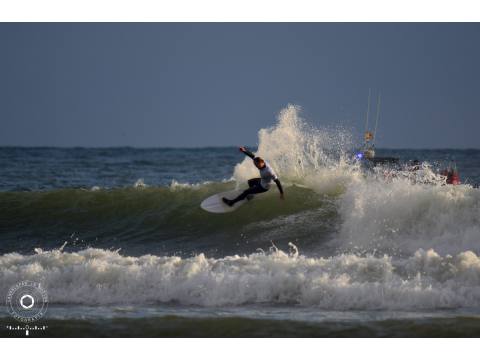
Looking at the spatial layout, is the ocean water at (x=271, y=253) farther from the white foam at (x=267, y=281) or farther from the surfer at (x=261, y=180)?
the surfer at (x=261, y=180)

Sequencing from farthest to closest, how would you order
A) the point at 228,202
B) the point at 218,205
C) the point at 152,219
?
the point at 152,219 < the point at 218,205 < the point at 228,202

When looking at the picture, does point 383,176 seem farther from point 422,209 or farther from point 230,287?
point 230,287

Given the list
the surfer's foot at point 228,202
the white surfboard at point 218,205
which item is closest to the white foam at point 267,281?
the surfer's foot at point 228,202

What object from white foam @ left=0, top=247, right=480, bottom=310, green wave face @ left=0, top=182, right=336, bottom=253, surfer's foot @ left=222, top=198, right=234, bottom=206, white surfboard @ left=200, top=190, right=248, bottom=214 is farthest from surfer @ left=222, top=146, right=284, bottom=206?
white foam @ left=0, top=247, right=480, bottom=310

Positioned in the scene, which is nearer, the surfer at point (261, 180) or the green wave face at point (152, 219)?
the surfer at point (261, 180)

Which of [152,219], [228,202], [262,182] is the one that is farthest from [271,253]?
[152,219]

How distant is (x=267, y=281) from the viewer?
1049 cm

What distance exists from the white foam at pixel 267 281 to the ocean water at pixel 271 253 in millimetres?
22

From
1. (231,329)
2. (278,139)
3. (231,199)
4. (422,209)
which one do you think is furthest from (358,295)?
(278,139)

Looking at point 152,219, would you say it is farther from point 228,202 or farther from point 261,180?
point 261,180

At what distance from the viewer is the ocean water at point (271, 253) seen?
30.6ft

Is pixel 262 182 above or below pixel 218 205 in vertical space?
above

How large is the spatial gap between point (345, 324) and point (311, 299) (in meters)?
1.14

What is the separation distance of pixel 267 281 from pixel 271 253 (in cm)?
281
